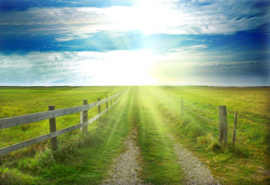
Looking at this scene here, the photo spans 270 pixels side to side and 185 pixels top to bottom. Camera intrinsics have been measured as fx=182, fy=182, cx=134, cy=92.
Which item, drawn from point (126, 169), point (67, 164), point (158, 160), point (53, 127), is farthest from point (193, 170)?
point (53, 127)

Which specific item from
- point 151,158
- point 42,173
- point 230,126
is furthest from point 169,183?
point 230,126

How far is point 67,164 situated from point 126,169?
1.79 m

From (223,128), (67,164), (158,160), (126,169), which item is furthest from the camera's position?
(223,128)

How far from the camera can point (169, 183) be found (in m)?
4.58

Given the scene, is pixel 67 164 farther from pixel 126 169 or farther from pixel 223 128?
pixel 223 128

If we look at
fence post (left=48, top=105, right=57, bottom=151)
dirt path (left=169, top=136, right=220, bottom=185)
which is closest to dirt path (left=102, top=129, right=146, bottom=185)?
dirt path (left=169, top=136, right=220, bottom=185)

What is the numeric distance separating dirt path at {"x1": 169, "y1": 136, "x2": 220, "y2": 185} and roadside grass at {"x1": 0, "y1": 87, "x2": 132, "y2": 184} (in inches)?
89.5

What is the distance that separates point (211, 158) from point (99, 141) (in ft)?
15.0

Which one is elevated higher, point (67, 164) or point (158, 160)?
point (67, 164)

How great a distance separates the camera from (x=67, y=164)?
5.47 m

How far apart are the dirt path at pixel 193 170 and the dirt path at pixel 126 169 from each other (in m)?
1.37

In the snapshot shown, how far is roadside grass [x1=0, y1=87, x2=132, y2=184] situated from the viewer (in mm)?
4445

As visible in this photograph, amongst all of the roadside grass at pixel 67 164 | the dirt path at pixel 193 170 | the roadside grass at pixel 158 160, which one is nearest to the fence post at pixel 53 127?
the roadside grass at pixel 67 164

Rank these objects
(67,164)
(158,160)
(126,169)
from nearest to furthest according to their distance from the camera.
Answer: (126,169) < (67,164) < (158,160)
